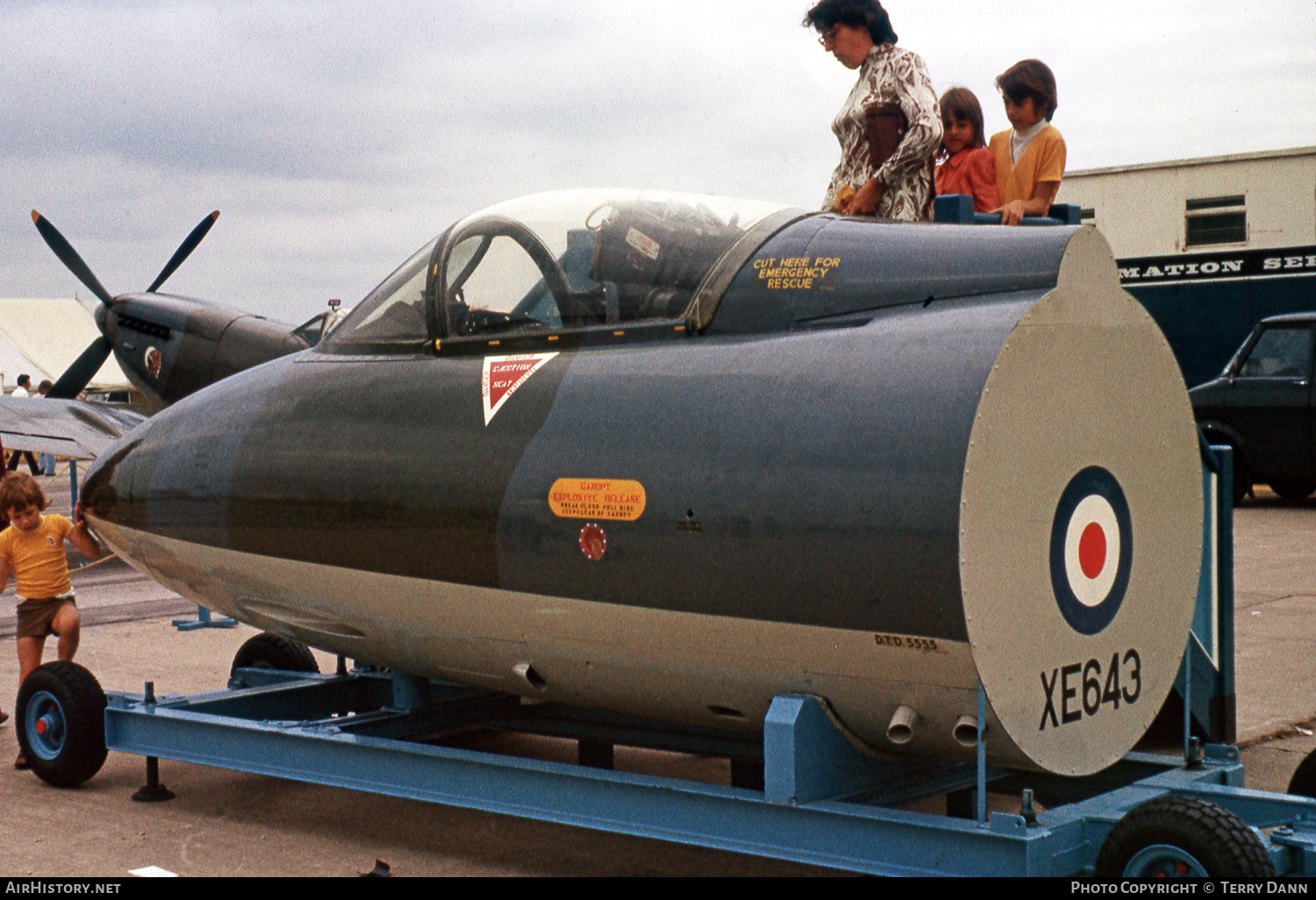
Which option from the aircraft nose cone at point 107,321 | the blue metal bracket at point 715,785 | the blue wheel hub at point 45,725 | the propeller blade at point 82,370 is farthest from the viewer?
the propeller blade at point 82,370

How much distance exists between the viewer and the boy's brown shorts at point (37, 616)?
6.83 meters

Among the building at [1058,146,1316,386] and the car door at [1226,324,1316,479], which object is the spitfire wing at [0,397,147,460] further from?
the building at [1058,146,1316,386]

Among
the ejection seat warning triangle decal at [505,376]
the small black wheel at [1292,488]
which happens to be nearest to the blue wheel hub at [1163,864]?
the ejection seat warning triangle decal at [505,376]

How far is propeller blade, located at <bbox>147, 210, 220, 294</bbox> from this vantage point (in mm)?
17328

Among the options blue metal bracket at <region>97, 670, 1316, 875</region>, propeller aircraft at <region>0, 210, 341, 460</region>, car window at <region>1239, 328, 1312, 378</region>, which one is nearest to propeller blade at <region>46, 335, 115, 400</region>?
propeller aircraft at <region>0, 210, 341, 460</region>

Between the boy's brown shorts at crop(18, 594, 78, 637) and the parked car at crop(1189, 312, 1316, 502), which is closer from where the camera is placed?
the boy's brown shorts at crop(18, 594, 78, 637)

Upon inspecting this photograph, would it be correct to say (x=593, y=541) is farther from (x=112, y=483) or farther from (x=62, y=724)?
(x=62, y=724)

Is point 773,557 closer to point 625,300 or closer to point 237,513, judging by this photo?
point 625,300

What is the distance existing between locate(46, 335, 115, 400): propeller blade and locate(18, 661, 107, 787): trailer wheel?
11.2 meters

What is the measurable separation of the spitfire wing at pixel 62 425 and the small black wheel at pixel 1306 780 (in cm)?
1365

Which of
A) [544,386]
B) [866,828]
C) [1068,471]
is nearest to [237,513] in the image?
[544,386]

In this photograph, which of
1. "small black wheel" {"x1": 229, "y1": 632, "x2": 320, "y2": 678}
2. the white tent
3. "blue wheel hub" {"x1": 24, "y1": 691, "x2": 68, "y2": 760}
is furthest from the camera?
the white tent

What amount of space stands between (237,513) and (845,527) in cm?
285

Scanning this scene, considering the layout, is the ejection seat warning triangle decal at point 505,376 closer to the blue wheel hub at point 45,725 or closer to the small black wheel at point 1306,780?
the blue wheel hub at point 45,725
